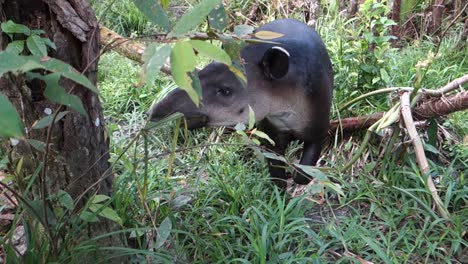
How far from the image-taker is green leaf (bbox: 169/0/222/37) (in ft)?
3.53

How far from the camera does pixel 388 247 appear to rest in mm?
2648

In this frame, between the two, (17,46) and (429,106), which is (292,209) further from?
(17,46)

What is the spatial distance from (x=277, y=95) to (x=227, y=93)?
0.31 meters

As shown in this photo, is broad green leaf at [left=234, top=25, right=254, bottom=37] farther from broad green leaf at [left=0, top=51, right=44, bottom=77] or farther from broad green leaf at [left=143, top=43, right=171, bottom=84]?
broad green leaf at [left=0, top=51, right=44, bottom=77]

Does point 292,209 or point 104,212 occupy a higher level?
point 104,212

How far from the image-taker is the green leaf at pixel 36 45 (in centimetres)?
161

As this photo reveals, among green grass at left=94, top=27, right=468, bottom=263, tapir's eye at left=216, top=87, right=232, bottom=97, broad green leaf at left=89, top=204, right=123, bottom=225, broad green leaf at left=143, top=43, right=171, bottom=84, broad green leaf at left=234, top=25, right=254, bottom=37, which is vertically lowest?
green grass at left=94, top=27, right=468, bottom=263

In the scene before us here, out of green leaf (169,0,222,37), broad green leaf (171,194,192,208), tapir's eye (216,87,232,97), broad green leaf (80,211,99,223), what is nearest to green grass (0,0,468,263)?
broad green leaf (171,194,192,208)

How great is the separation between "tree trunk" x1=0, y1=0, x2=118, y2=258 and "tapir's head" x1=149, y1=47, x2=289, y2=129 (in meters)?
0.66

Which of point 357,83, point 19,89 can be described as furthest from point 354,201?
point 19,89

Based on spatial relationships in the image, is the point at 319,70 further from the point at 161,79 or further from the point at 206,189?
the point at 161,79

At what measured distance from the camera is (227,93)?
2.94 m

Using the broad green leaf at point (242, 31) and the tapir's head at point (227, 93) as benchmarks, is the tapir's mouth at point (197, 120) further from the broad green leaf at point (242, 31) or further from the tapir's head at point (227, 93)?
the broad green leaf at point (242, 31)

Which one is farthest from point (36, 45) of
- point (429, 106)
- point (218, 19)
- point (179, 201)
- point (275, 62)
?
point (429, 106)
